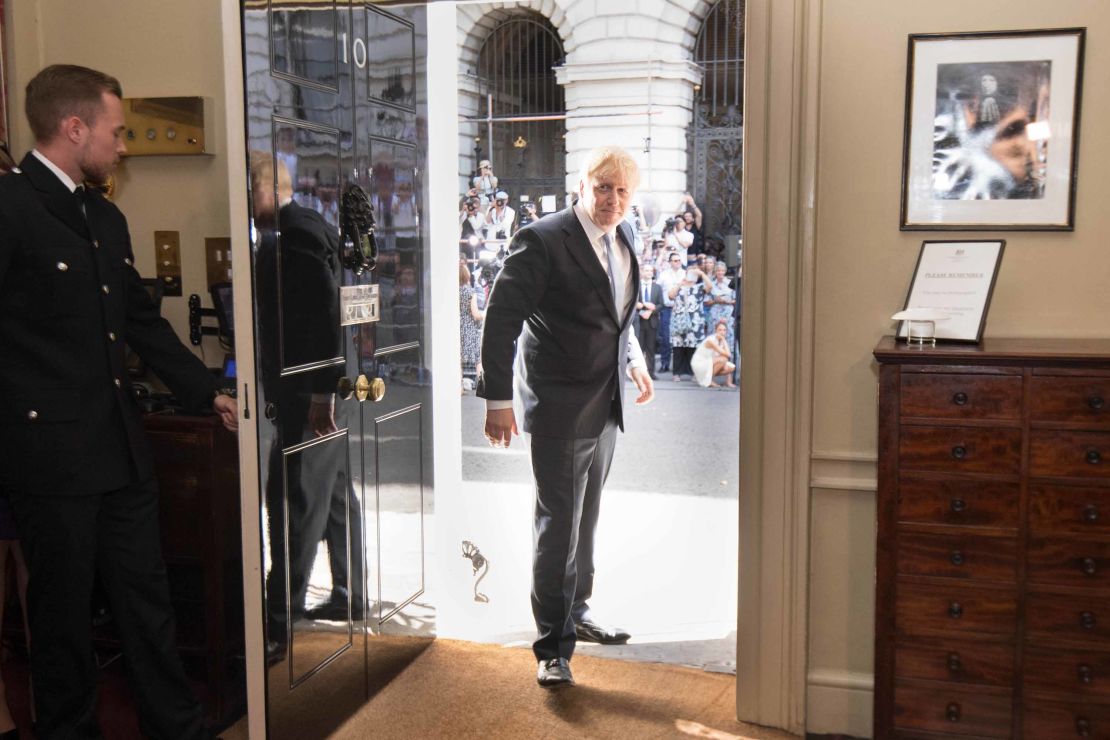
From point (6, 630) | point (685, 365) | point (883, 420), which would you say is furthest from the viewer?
point (685, 365)

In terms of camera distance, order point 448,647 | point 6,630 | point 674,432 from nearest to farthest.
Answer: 1. point 6,630
2. point 448,647
3. point 674,432

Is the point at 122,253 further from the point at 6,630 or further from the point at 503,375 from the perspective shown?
the point at 6,630

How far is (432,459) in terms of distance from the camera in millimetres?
3504

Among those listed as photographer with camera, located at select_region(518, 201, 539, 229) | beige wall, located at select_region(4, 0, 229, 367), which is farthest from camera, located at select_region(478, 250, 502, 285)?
beige wall, located at select_region(4, 0, 229, 367)

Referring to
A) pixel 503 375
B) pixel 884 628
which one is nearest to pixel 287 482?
pixel 503 375

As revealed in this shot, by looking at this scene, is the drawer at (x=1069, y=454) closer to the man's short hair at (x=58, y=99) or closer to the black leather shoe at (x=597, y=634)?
the black leather shoe at (x=597, y=634)

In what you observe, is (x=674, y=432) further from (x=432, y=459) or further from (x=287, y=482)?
(x=287, y=482)

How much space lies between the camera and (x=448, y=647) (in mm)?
3629

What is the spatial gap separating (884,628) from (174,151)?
8.34ft

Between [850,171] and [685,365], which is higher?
[850,171]

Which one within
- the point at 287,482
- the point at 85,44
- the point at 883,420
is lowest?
the point at 287,482

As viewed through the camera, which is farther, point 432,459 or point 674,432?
point 674,432

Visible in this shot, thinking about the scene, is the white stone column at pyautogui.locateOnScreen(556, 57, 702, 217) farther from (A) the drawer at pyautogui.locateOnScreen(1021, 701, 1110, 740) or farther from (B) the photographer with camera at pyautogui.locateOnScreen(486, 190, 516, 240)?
(A) the drawer at pyautogui.locateOnScreen(1021, 701, 1110, 740)

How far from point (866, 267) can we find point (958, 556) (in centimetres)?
82
